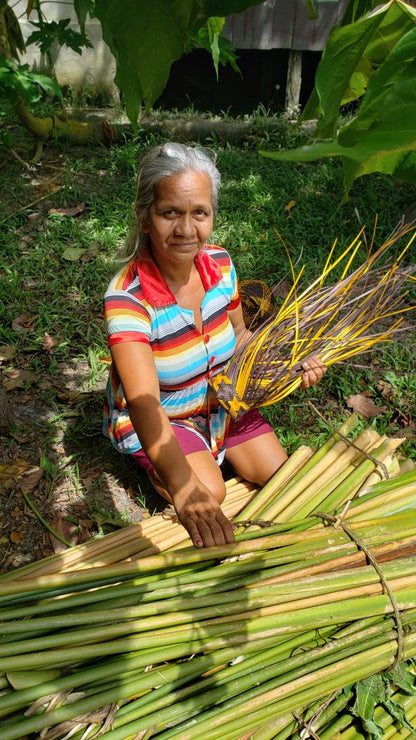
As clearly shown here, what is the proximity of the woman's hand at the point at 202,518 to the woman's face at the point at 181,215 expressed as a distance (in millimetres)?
773

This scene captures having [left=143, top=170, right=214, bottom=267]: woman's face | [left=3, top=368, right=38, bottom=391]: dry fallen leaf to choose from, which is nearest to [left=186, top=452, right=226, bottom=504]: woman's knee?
[left=143, top=170, right=214, bottom=267]: woman's face

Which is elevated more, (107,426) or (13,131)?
(13,131)

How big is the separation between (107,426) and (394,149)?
2.13 meters

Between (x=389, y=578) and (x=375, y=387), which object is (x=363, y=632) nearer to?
(x=389, y=578)

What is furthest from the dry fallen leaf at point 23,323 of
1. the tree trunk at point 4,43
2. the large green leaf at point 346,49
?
the large green leaf at point 346,49

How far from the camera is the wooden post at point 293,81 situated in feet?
16.5

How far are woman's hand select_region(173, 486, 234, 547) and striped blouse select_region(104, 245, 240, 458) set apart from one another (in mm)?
532

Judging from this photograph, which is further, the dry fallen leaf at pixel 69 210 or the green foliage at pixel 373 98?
the dry fallen leaf at pixel 69 210

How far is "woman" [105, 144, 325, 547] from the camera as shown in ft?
5.88

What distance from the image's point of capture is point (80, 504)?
2506 millimetres

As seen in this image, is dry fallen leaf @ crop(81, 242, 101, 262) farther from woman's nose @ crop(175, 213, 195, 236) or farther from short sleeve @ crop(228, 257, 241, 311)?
woman's nose @ crop(175, 213, 195, 236)

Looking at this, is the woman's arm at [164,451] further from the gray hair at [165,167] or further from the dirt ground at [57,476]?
the dirt ground at [57,476]

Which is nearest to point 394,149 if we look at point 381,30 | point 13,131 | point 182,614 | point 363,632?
point 381,30

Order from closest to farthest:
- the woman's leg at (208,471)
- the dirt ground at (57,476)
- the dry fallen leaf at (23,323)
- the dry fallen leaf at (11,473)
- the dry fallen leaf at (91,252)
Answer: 1. the woman's leg at (208,471)
2. the dirt ground at (57,476)
3. the dry fallen leaf at (11,473)
4. the dry fallen leaf at (23,323)
5. the dry fallen leaf at (91,252)
